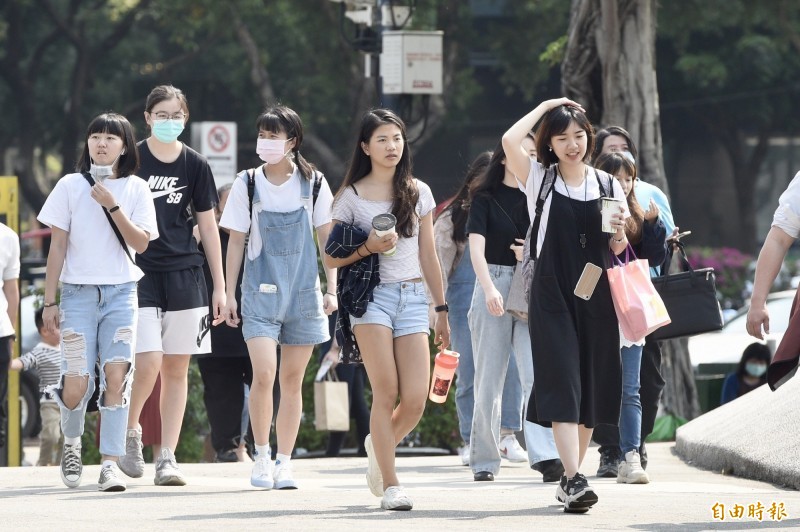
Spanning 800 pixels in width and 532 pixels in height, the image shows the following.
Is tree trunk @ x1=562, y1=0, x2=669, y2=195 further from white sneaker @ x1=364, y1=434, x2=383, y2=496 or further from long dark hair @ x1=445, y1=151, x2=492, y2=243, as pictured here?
white sneaker @ x1=364, y1=434, x2=383, y2=496

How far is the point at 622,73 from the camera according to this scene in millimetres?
12492

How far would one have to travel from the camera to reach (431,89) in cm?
1543

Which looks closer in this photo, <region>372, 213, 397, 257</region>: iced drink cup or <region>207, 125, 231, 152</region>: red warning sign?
<region>372, 213, 397, 257</region>: iced drink cup

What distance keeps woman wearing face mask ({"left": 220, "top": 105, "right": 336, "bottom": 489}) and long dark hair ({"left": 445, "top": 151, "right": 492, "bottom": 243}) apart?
1.32 m

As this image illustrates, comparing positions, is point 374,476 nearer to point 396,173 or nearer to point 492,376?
point 396,173

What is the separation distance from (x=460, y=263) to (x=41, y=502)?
10.8 ft

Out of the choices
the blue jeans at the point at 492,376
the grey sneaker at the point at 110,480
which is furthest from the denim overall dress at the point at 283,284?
the blue jeans at the point at 492,376

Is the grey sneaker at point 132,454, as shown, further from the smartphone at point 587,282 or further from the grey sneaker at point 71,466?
the smartphone at point 587,282

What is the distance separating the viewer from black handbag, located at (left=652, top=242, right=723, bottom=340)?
8594 mm

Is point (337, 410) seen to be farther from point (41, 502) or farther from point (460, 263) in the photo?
point (41, 502)

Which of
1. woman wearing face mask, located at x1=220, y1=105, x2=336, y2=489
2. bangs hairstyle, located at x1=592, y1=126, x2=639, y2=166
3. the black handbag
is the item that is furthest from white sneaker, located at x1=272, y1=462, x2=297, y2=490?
bangs hairstyle, located at x1=592, y1=126, x2=639, y2=166

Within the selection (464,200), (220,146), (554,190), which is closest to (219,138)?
(220,146)

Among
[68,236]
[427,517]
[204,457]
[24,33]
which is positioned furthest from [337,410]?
[24,33]

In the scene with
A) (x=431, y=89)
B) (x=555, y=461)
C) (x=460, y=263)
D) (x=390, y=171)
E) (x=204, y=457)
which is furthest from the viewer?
(x=431, y=89)
